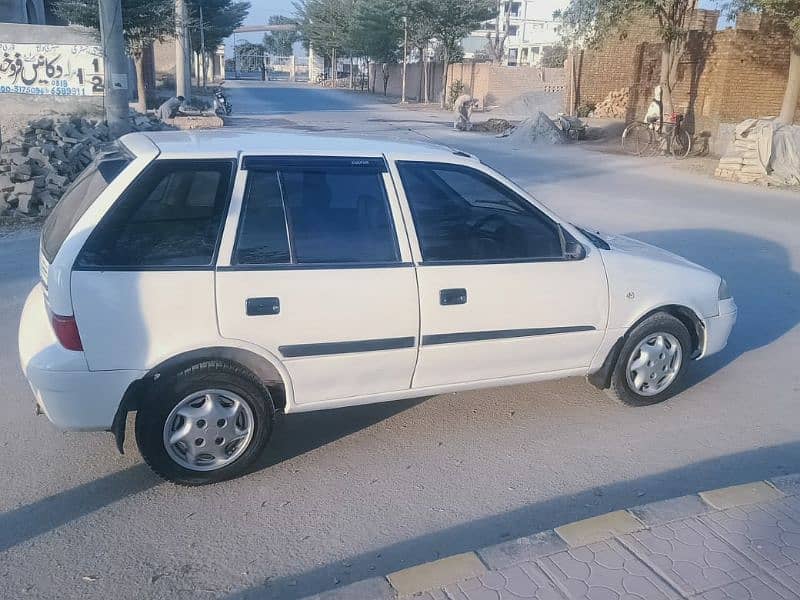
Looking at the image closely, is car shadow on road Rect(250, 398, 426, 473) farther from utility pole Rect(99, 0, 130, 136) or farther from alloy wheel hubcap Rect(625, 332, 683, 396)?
utility pole Rect(99, 0, 130, 136)

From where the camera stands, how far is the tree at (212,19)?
120ft

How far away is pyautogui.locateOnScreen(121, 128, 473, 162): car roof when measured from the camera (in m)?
3.69

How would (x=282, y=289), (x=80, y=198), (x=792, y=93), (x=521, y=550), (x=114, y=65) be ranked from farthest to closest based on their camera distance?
(x=792, y=93)
(x=114, y=65)
(x=80, y=198)
(x=282, y=289)
(x=521, y=550)

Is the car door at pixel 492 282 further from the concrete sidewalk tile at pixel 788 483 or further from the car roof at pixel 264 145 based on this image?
the concrete sidewalk tile at pixel 788 483

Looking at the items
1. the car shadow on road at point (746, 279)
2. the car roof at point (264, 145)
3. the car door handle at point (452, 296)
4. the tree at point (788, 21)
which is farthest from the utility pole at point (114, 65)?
the tree at point (788, 21)

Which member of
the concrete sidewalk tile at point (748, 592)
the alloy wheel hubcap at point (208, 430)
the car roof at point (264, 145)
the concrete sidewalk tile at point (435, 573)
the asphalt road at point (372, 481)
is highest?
the car roof at point (264, 145)

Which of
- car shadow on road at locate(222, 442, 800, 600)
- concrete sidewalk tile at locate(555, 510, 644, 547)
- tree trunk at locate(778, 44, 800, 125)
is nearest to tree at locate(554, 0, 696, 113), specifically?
tree trunk at locate(778, 44, 800, 125)

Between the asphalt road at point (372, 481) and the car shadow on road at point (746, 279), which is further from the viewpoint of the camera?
the car shadow on road at point (746, 279)

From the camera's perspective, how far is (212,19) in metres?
43.3

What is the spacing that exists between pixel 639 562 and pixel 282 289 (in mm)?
2026

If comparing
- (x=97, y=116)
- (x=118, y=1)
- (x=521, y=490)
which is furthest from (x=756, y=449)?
(x=97, y=116)

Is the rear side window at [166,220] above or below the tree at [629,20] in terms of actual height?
below

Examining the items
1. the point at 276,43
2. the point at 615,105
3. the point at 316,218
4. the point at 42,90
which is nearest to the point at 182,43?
the point at 42,90

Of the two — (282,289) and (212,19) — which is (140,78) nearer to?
(212,19)
